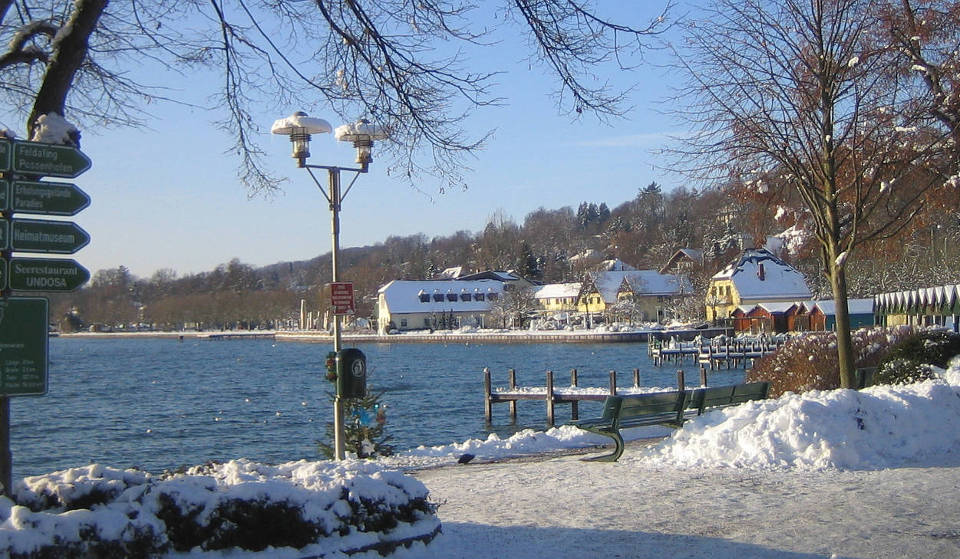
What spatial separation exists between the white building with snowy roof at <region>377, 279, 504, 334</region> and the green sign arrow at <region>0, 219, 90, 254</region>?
410 feet

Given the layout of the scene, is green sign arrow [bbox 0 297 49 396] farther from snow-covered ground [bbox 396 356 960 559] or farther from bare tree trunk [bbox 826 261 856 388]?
bare tree trunk [bbox 826 261 856 388]

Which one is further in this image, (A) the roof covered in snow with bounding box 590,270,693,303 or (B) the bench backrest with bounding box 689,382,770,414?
(A) the roof covered in snow with bounding box 590,270,693,303

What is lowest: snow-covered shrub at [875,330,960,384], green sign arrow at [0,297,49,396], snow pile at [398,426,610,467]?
snow pile at [398,426,610,467]

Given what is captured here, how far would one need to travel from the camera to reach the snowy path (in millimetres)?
7605

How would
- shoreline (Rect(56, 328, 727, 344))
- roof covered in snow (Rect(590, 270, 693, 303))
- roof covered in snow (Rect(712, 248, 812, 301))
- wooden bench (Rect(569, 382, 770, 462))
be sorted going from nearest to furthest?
wooden bench (Rect(569, 382, 770, 462)) < shoreline (Rect(56, 328, 727, 344)) < roof covered in snow (Rect(712, 248, 812, 301)) < roof covered in snow (Rect(590, 270, 693, 303))

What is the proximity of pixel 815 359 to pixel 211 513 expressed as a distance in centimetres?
1962

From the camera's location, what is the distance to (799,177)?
1563 centimetres

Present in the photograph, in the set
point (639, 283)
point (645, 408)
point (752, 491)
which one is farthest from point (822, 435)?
point (639, 283)

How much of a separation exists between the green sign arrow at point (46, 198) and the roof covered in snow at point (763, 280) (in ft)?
305

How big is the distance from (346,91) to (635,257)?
145 meters

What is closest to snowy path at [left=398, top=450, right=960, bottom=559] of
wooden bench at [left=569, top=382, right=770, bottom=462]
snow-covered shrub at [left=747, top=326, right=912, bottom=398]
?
wooden bench at [left=569, top=382, right=770, bottom=462]

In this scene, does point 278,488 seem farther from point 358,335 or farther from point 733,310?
point 358,335

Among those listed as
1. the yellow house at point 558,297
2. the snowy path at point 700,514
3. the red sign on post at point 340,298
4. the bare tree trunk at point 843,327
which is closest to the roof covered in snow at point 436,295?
the yellow house at point 558,297

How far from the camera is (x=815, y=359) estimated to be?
76.5 feet
